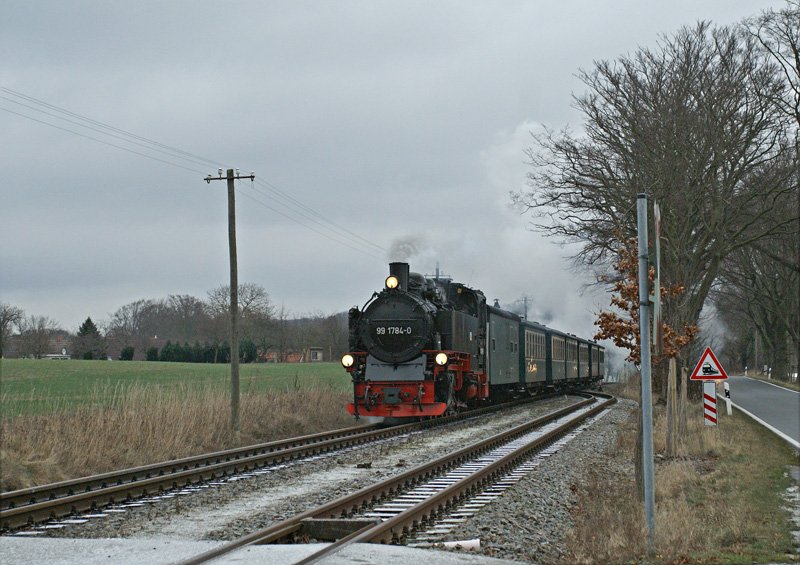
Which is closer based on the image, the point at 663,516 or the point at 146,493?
the point at 663,516

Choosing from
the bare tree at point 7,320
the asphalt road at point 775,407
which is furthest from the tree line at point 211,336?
the asphalt road at point 775,407

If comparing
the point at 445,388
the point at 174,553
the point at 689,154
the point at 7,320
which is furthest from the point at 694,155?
the point at 7,320

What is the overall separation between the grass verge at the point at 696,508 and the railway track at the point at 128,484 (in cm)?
496

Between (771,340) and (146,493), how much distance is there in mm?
52098

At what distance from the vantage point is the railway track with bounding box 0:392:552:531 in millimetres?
9367

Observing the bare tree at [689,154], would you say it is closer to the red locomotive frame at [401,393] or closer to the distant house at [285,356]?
the red locomotive frame at [401,393]

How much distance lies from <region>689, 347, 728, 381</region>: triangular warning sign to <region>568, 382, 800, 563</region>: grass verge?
1230 millimetres

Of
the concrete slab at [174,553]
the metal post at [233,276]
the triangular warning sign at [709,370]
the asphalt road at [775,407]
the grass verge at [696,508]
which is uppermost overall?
the metal post at [233,276]

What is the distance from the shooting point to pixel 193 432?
17109 mm

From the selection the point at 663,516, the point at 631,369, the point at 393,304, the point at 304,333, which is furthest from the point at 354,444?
the point at 304,333

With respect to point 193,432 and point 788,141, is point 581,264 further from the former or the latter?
point 193,432

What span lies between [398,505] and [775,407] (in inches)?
986

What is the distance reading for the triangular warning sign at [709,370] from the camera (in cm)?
1762

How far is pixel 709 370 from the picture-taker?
17.8 meters
